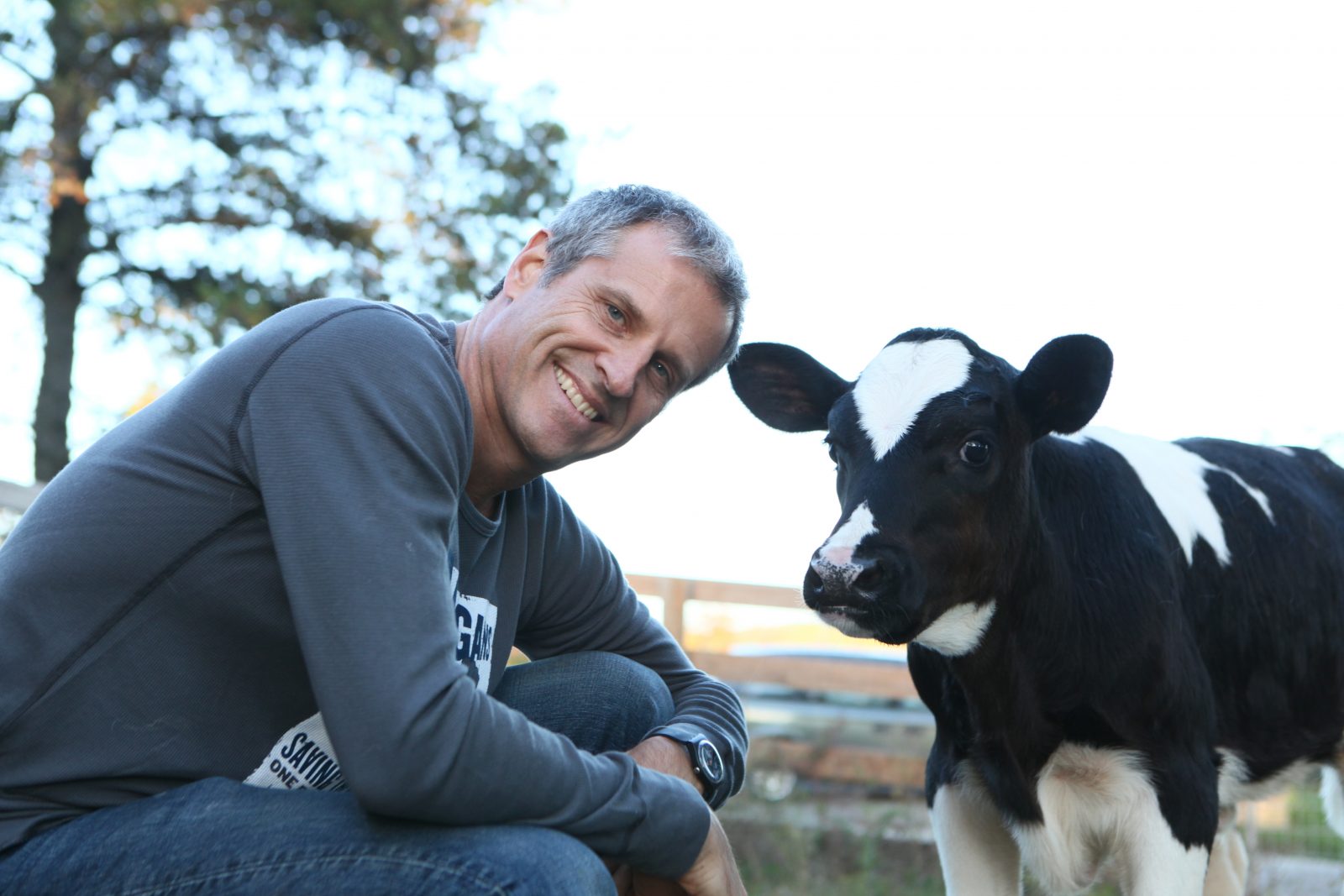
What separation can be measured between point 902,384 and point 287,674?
1738 millimetres

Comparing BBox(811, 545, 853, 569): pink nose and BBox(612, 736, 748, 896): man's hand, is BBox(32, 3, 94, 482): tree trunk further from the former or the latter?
BBox(612, 736, 748, 896): man's hand

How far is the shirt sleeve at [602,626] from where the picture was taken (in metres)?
2.81

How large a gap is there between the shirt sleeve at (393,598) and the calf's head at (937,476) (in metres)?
0.93

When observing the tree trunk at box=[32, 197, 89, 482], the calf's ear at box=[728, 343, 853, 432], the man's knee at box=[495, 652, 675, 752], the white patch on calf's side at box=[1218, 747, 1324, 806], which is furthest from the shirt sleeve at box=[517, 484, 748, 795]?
the tree trunk at box=[32, 197, 89, 482]

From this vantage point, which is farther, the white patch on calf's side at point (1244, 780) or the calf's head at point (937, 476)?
the white patch on calf's side at point (1244, 780)

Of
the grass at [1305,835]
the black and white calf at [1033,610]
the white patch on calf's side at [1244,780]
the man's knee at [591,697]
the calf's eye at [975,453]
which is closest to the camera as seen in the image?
the man's knee at [591,697]

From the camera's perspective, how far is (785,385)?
3.75m

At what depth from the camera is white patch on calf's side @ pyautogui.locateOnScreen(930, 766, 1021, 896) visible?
11.2ft

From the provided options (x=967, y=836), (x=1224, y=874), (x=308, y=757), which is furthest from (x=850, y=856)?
(x=308, y=757)

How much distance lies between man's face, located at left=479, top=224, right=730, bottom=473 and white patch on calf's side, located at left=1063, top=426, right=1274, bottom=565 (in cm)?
170

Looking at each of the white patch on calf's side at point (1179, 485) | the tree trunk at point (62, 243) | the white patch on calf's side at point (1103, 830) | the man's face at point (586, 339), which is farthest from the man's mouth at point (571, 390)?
the tree trunk at point (62, 243)

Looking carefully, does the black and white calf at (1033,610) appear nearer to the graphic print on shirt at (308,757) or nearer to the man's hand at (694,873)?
the man's hand at (694,873)

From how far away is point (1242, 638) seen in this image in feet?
12.2

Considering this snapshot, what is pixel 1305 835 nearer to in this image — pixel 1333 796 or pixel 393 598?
pixel 1333 796
